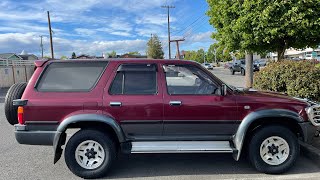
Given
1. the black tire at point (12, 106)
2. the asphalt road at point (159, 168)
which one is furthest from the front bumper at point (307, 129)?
the black tire at point (12, 106)

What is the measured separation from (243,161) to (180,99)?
68.7 inches

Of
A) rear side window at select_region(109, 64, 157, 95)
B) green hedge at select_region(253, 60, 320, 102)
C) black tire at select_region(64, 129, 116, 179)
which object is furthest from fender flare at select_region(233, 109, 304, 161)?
green hedge at select_region(253, 60, 320, 102)

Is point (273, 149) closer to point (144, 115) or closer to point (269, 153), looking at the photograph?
point (269, 153)

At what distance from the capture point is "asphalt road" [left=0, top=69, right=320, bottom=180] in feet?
15.0

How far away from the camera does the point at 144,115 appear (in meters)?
4.43

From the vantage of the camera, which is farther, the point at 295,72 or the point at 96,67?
the point at 295,72

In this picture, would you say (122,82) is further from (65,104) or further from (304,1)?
(304,1)

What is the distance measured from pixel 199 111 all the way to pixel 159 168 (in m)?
1.28

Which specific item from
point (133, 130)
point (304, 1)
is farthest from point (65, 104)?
point (304, 1)

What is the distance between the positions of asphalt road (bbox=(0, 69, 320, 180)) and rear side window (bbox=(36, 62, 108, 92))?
1.42 m

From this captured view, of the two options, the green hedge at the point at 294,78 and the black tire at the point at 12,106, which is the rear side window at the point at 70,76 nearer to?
the black tire at the point at 12,106

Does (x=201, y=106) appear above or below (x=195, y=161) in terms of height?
above

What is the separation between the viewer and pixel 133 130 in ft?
14.7

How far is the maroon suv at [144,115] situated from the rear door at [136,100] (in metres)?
0.02
